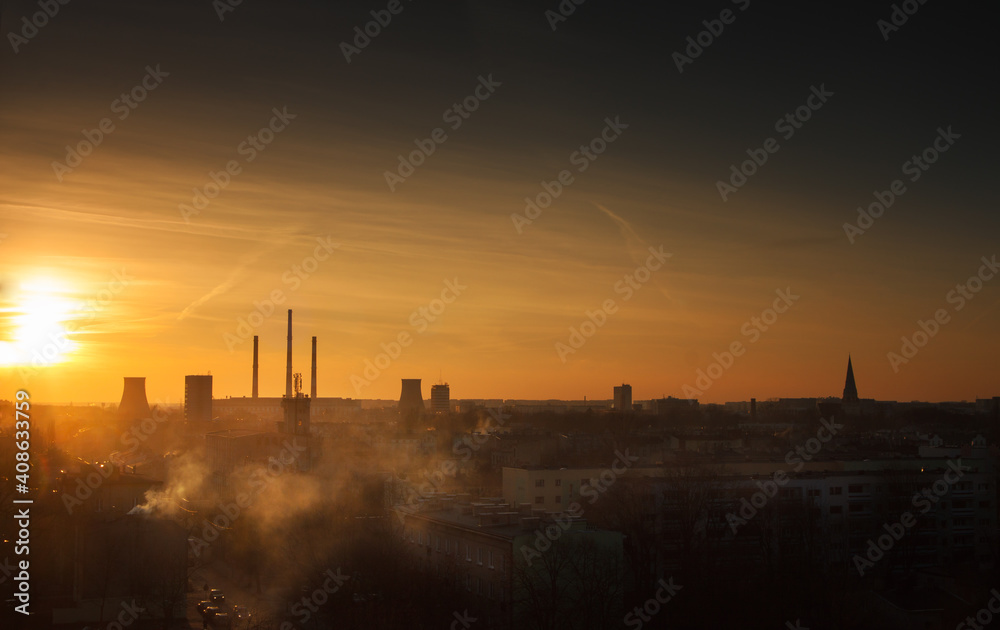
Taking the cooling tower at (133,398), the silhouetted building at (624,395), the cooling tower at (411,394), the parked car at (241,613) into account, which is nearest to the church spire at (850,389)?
the silhouetted building at (624,395)

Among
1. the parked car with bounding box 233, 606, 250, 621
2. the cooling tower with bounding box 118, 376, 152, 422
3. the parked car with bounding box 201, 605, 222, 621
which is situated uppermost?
the cooling tower with bounding box 118, 376, 152, 422

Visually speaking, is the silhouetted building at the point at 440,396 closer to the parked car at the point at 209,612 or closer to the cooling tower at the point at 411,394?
the cooling tower at the point at 411,394

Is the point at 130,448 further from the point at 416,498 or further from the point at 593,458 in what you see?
the point at 416,498

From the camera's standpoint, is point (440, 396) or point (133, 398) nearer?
point (133, 398)

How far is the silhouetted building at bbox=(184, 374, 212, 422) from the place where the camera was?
69812 mm

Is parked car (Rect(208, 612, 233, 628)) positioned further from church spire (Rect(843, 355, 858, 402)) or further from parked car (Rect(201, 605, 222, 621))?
church spire (Rect(843, 355, 858, 402))

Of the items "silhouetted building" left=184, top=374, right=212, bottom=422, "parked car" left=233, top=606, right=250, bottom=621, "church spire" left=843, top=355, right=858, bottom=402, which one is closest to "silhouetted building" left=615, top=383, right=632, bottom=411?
"church spire" left=843, top=355, right=858, bottom=402

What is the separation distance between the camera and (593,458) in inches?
1631

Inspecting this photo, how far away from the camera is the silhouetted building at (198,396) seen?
69812 millimetres

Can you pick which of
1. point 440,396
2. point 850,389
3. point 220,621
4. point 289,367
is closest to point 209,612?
point 220,621

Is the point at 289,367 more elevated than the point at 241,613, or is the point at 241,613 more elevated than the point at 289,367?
the point at 289,367

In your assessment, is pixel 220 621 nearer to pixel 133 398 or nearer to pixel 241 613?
pixel 241 613

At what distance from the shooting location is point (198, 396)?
70.1 m

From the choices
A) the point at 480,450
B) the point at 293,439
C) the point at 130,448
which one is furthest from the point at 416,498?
the point at 130,448
